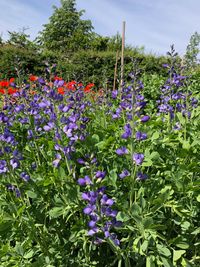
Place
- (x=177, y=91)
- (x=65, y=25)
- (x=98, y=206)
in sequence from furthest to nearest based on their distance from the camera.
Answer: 1. (x=65, y=25)
2. (x=177, y=91)
3. (x=98, y=206)

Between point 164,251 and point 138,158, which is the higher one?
point 138,158

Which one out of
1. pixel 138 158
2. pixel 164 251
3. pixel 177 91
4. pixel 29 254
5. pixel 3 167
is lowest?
pixel 29 254

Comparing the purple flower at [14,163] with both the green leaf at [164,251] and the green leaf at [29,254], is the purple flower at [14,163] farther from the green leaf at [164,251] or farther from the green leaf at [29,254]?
the green leaf at [164,251]

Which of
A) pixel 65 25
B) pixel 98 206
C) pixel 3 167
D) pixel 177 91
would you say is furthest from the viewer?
pixel 65 25

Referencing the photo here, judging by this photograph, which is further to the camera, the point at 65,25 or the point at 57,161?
the point at 65,25

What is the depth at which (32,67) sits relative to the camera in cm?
1552

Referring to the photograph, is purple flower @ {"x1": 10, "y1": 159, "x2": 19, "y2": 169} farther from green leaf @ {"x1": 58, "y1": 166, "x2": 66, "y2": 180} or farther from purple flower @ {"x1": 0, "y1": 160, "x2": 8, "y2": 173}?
green leaf @ {"x1": 58, "y1": 166, "x2": 66, "y2": 180}

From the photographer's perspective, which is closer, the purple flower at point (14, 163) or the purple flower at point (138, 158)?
the purple flower at point (138, 158)

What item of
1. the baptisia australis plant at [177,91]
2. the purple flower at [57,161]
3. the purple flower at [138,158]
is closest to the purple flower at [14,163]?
the purple flower at [57,161]

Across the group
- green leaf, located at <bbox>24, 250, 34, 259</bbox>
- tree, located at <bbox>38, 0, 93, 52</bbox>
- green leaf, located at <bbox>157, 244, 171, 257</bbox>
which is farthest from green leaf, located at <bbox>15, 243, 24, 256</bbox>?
tree, located at <bbox>38, 0, 93, 52</bbox>

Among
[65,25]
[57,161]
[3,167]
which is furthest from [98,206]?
[65,25]

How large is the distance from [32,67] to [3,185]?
13.4 meters

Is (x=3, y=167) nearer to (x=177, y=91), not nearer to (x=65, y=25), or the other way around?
(x=177, y=91)

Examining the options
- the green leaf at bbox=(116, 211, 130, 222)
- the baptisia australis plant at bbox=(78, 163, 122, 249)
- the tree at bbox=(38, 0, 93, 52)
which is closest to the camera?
the baptisia australis plant at bbox=(78, 163, 122, 249)
